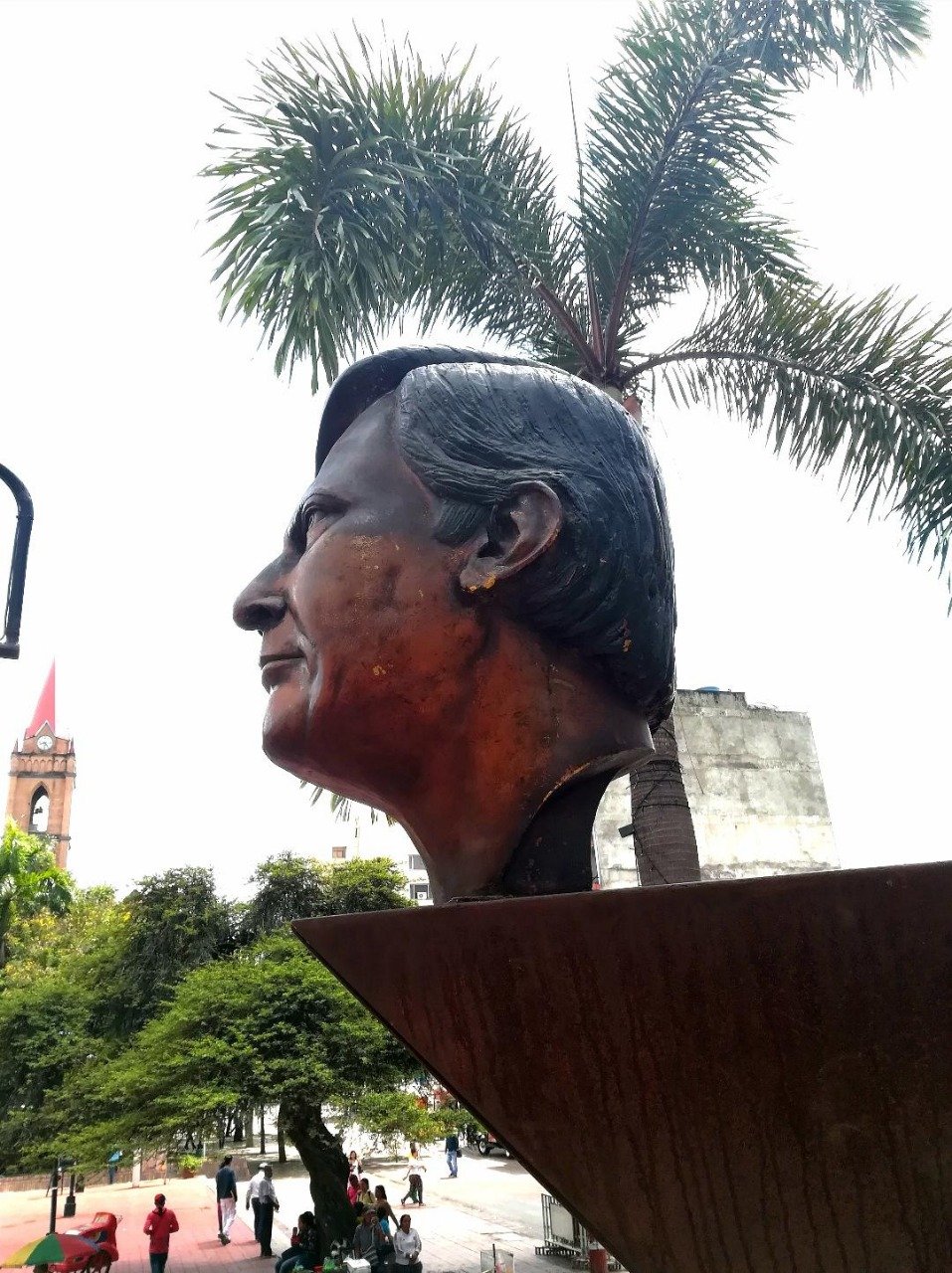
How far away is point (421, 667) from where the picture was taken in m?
1.71

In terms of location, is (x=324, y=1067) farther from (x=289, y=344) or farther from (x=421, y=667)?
(x=421, y=667)

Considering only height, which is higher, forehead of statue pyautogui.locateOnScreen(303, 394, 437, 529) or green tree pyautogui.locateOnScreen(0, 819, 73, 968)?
green tree pyautogui.locateOnScreen(0, 819, 73, 968)

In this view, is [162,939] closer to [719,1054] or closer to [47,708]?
[719,1054]

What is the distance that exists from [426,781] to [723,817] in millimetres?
18718

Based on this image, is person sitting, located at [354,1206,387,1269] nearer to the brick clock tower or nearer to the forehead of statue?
the forehead of statue

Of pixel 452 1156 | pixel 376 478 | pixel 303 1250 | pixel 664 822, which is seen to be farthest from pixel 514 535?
pixel 452 1156

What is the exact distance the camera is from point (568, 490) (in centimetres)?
179

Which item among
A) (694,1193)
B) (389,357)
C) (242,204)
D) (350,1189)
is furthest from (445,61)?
(350,1189)

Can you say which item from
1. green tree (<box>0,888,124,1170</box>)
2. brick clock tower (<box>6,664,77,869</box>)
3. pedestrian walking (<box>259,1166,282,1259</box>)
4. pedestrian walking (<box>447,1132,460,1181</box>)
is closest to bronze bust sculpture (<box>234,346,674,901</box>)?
green tree (<box>0,888,124,1170</box>)

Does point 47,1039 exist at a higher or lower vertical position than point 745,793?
lower

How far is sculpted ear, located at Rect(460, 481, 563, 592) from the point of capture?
173 centimetres

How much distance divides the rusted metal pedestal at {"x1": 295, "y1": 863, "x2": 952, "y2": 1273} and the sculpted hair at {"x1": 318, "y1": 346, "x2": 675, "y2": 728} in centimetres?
67

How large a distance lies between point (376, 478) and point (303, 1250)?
11.8 m

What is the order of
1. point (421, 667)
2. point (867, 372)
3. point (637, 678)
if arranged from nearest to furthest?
point (421, 667)
point (637, 678)
point (867, 372)
